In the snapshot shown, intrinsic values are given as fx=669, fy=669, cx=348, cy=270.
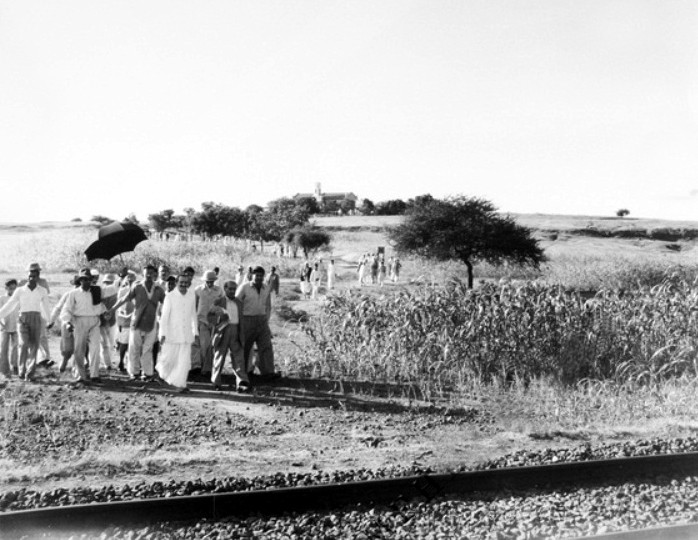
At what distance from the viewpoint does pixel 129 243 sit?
16.9 meters

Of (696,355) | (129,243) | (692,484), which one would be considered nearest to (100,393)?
(129,243)

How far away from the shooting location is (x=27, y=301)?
11.4 m

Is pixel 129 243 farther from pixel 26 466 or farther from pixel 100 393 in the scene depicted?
pixel 26 466

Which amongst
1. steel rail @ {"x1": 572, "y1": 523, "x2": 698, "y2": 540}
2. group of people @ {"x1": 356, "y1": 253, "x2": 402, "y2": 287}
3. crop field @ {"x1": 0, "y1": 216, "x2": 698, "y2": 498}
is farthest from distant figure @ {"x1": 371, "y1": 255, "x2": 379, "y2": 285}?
steel rail @ {"x1": 572, "y1": 523, "x2": 698, "y2": 540}

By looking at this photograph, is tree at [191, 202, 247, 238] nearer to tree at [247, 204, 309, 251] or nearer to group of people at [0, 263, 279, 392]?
tree at [247, 204, 309, 251]

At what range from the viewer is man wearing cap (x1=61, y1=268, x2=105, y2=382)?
10840 millimetres

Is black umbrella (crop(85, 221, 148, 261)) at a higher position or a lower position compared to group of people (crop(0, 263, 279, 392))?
higher

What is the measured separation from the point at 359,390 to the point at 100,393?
4106 mm

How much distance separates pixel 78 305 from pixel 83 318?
0.24 m

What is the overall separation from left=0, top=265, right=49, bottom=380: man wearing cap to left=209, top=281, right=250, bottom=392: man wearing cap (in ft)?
10.2

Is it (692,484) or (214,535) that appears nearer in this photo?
(214,535)

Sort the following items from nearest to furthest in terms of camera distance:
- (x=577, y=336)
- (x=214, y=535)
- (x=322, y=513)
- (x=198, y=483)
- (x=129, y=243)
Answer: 1. (x=214, y=535)
2. (x=322, y=513)
3. (x=198, y=483)
4. (x=577, y=336)
5. (x=129, y=243)

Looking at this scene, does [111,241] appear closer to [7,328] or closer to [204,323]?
[7,328]

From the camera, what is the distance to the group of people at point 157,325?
1080cm
